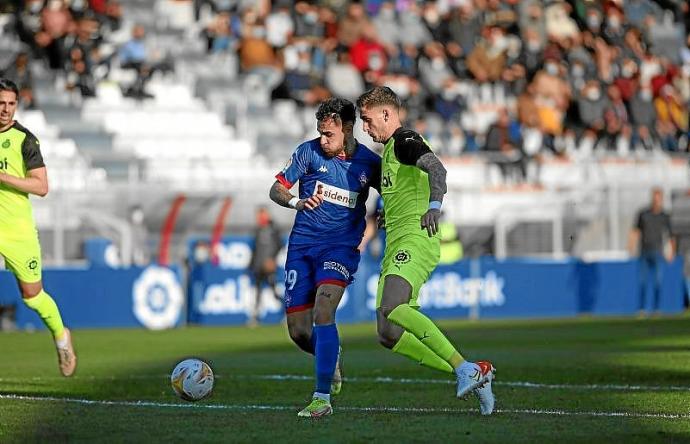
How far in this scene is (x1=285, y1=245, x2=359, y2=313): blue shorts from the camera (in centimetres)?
1038

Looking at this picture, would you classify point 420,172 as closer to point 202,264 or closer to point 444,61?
point 202,264

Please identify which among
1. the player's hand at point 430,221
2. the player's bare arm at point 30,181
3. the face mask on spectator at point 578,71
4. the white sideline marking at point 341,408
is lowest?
the white sideline marking at point 341,408

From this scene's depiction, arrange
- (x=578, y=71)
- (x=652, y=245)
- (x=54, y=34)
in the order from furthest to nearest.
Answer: (x=578, y=71), (x=54, y=34), (x=652, y=245)

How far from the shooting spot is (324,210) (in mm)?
10539

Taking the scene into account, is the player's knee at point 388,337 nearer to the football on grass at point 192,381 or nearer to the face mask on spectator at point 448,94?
the football on grass at point 192,381

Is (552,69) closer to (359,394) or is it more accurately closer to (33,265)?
(359,394)

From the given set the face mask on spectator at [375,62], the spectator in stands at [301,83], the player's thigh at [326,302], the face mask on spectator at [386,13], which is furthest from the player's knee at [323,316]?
the face mask on spectator at [386,13]

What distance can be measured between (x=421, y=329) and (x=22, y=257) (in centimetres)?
371

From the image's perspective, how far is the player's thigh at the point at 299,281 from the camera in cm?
1052

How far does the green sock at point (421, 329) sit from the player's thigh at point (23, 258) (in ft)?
11.5

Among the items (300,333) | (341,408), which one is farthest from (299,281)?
(341,408)

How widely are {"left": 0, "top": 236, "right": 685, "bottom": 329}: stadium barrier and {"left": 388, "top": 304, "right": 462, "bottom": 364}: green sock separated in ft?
49.2

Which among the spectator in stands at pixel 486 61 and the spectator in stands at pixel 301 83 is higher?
the spectator in stands at pixel 486 61

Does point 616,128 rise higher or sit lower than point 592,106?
lower
